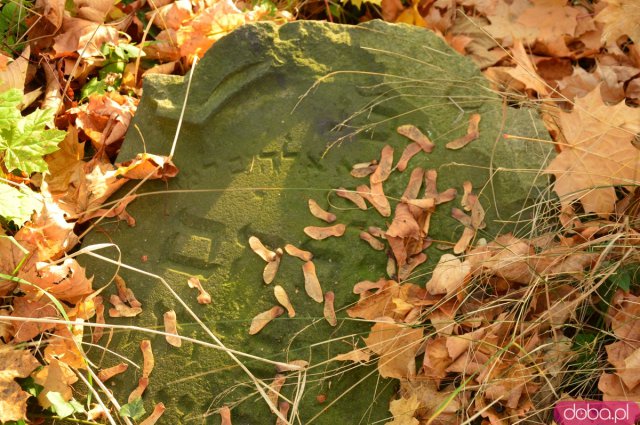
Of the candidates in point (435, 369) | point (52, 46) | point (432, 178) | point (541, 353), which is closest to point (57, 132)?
point (52, 46)

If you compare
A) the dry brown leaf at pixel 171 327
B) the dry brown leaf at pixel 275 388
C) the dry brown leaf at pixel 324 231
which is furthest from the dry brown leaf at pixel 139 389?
the dry brown leaf at pixel 324 231

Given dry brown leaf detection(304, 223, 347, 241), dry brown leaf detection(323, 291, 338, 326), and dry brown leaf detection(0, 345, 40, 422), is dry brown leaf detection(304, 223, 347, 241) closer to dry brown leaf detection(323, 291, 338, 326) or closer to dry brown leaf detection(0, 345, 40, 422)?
dry brown leaf detection(323, 291, 338, 326)

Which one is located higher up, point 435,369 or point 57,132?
point 57,132

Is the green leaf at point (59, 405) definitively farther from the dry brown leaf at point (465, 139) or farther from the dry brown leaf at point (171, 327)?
the dry brown leaf at point (465, 139)

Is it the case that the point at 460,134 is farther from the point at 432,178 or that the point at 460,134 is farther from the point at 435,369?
the point at 435,369

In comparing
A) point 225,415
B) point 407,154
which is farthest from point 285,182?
point 225,415

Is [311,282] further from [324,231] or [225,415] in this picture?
[225,415]
